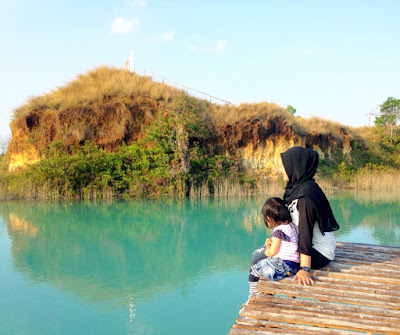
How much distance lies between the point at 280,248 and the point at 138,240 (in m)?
5.23

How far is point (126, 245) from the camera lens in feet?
24.6

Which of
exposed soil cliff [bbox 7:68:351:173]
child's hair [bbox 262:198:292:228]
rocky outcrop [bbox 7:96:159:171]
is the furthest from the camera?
exposed soil cliff [bbox 7:68:351:173]

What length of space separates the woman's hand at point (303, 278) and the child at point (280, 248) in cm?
11

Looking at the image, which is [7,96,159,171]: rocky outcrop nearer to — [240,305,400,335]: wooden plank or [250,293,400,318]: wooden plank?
[250,293,400,318]: wooden plank

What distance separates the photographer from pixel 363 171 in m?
22.8

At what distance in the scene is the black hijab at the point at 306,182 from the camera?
3.08m

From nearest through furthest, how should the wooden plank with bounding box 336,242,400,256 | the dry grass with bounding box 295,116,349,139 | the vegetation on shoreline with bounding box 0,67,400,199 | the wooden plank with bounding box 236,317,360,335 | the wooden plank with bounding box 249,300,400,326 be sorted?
the wooden plank with bounding box 236,317,360,335 → the wooden plank with bounding box 249,300,400,326 → the wooden plank with bounding box 336,242,400,256 → the vegetation on shoreline with bounding box 0,67,400,199 → the dry grass with bounding box 295,116,349,139

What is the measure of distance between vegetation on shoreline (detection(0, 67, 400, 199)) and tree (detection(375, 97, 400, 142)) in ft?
31.9

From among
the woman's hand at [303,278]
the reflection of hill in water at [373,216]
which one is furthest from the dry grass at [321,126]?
the woman's hand at [303,278]

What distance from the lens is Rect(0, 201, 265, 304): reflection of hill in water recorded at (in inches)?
210

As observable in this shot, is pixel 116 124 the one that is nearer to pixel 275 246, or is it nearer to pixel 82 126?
pixel 82 126

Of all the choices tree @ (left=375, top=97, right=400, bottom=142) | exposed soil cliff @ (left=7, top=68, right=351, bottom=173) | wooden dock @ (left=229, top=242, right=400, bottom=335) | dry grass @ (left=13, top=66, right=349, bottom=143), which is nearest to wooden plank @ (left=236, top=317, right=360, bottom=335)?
wooden dock @ (left=229, top=242, right=400, bottom=335)

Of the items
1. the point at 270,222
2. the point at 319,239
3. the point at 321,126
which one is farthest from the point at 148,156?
the point at 319,239

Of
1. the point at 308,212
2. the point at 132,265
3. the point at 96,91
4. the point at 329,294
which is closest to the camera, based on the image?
the point at 329,294
